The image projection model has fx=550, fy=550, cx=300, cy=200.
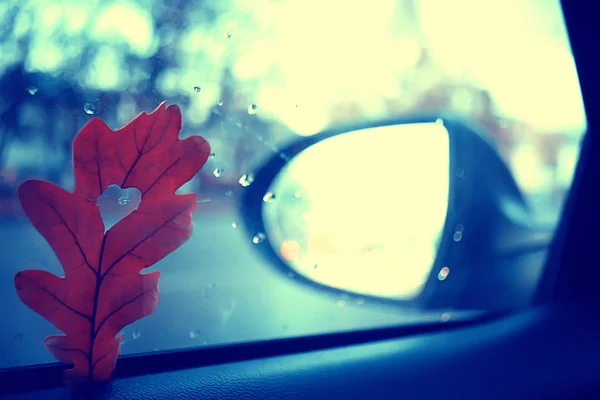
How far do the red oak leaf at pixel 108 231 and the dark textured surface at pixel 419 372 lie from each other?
0.24 meters

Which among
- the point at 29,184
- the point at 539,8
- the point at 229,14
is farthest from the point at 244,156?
the point at 539,8

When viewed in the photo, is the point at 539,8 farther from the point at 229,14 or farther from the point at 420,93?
the point at 229,14

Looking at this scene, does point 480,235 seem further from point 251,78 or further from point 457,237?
point 251,78

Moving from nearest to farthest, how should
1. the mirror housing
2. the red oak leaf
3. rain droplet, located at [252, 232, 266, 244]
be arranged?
1. the red oak leaf
2. rain droplet, located at [252, 232, 266, 244]
3. the mirror housing

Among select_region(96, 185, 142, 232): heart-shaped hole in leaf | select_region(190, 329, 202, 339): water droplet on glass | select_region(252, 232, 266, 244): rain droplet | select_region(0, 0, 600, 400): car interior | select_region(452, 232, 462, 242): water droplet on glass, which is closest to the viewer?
select_region(96, 185, 142, 232): heart-shaped hole in leaf

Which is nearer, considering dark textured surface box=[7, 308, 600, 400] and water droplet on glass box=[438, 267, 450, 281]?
dark textured surface box=[7, 308, 600, 400]

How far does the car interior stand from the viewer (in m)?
1.74

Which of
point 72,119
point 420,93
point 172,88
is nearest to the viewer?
point 72,119

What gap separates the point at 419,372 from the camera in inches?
77.3

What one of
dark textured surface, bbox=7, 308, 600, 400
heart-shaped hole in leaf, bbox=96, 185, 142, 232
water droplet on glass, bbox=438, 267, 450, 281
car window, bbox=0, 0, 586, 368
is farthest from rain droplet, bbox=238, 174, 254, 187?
water droplet on glass, bbox=438, 267, 450, 281

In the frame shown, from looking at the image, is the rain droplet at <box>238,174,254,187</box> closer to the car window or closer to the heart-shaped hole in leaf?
the car window

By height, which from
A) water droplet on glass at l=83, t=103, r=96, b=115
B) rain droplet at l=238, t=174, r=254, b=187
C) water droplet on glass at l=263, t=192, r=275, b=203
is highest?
water droplet on glass at l=83, t=103, r=96, b=115

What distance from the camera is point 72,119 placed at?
1638mm

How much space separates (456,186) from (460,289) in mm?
523
